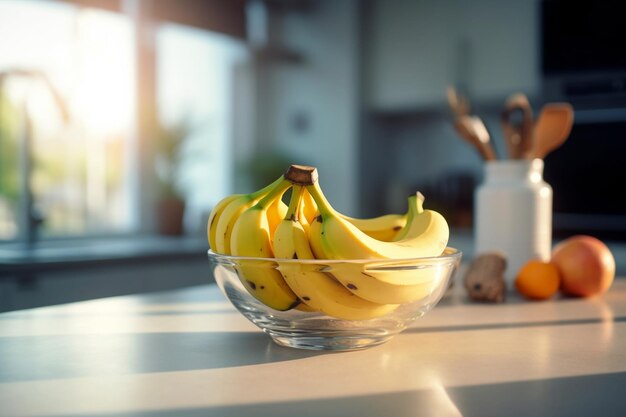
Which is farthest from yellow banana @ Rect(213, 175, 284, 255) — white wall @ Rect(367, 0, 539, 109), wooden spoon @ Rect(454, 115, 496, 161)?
white wall @ Rect(367, 0, 539, 109)

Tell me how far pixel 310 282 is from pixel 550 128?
79 cm

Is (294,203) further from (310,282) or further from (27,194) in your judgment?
(27,194)

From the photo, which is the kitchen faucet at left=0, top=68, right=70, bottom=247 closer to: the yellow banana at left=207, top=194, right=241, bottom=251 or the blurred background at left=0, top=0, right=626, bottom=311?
the blurred background at left=0, top=0, right=626, bottom=311

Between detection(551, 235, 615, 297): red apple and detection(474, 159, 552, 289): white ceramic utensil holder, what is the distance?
11 centimetres

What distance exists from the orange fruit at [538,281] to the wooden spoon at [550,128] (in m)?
0.27

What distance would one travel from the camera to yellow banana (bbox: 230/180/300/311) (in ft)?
2.28

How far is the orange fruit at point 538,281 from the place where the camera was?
107 centimetres

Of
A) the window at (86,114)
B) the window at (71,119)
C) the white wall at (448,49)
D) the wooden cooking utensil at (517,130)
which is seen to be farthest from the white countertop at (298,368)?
the white wall at (448,49)

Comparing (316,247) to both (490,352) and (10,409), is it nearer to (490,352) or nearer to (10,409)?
(490,352)

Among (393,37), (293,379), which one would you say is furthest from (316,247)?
(393,37)

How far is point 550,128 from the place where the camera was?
1279 millimetres

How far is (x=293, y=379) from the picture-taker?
59 centimetres

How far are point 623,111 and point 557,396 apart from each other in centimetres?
285

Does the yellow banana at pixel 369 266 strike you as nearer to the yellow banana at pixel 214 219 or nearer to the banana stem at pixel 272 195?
the banana stem at pixel 272 195
